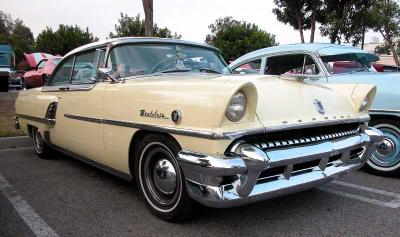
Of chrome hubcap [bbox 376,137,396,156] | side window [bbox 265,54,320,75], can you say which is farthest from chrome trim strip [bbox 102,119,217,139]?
chrome hubcap [bbox 376,137,396,156]

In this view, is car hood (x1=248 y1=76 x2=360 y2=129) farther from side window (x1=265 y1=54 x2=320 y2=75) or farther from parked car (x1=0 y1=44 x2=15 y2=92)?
parked car (x1=0 y1=44 x2=15 y2=92)

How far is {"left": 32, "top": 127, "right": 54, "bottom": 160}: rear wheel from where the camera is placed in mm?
5477

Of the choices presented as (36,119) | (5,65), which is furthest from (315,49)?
(5,65)

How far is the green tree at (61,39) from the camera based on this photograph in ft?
129

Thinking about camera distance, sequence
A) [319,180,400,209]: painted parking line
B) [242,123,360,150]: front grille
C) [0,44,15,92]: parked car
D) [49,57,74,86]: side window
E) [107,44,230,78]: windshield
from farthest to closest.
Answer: [0,44,15,92]: parked car → [49,57,74,86]: side window → [107,44,230,78]: windshield → [319,180,400,209]: painted parking line → [242,123,360,150]: front grille

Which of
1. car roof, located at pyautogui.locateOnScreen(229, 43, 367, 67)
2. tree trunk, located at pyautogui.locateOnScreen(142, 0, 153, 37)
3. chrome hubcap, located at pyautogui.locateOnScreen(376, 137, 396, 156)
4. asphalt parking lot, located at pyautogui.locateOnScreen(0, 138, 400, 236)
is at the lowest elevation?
asphalt parking lot, located at pyautogui.locateOnScreen(0, 138, 400, 236)

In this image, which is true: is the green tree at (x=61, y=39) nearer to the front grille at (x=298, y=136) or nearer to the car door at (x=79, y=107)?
the car door at (x=79, y=107)

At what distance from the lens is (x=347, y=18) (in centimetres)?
1702

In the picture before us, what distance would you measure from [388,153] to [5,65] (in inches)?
721

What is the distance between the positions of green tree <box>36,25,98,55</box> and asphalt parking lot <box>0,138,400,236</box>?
3736 centimetres

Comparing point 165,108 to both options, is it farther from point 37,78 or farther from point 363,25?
point 363,25

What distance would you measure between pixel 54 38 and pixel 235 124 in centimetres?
4059

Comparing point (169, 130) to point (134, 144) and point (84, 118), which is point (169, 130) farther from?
point (84, 118)

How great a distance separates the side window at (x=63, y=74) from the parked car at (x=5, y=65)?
45.3 feet
